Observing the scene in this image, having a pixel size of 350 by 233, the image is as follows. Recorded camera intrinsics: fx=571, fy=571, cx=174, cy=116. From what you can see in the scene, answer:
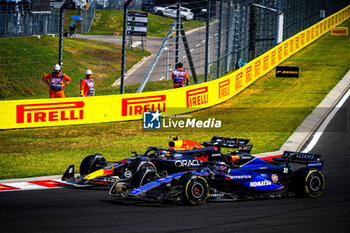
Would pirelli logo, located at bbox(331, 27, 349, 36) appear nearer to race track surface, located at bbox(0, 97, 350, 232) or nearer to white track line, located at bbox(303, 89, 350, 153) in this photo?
white track line, located at bbox(303, 89, 350, 153)

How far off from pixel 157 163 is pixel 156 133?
6734mm

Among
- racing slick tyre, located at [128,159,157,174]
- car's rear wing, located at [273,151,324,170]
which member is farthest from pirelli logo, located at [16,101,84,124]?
car's rear wing, located at [273,151,324,170]

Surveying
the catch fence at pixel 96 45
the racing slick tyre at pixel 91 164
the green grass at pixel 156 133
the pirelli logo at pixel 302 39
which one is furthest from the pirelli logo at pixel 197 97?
the pirelli logo at pixel 302 39

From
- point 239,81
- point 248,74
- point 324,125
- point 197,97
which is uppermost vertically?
point 248,74

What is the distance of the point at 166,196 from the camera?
9844mm

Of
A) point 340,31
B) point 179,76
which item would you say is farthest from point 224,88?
point 340,31

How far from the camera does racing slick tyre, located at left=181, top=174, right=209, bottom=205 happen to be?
9.62 meters

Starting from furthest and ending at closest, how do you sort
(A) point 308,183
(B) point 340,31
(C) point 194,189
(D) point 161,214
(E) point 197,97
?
A: (B) point 340,31, (E) point 197,97, (A) point 308,183, (C) point 194,189, (D) point 161,214

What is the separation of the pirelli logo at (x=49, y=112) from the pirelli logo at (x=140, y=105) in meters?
1.59

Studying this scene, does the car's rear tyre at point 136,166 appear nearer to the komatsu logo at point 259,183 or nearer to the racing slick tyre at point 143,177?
the racing slick tyre at point 143,177

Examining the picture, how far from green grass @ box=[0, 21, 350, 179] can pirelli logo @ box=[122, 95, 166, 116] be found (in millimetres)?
379

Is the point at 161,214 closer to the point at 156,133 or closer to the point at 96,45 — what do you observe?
the point at 156,133

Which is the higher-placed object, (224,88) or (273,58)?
(273,58)

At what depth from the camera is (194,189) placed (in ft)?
32.0
